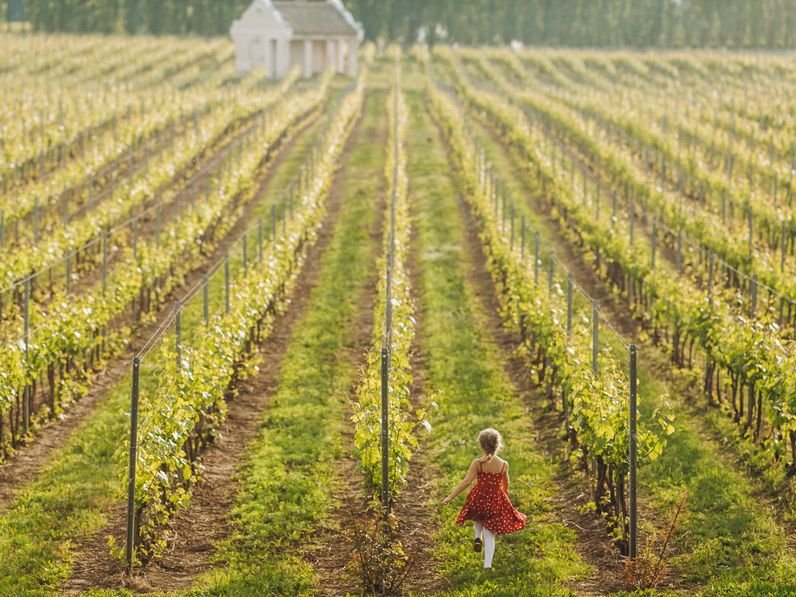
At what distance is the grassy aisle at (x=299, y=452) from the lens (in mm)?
Answer: 11086

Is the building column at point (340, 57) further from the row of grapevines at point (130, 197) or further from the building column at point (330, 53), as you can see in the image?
the row of grapevines at point (130, 197)

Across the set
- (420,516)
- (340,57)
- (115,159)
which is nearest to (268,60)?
(340,57)

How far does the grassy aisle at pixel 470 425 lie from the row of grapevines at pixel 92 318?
4.59 m

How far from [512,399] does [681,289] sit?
10.1ft

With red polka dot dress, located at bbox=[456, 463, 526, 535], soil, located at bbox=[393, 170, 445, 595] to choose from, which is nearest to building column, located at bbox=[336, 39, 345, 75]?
soil, located at bbox=[393, 170, 445, 595]

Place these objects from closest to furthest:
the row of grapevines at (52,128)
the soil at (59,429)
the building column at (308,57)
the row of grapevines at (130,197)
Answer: the soil at (59,429)
the row of grapevines at (130,197)
the row of grapevines at (52,128)
the building column at (308,57)

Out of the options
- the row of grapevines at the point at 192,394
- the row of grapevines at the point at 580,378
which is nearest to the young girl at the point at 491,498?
the row of grapevines at the point at 580,378

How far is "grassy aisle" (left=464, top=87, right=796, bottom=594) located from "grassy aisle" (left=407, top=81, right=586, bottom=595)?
111cm

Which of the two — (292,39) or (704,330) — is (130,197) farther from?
(292,39)

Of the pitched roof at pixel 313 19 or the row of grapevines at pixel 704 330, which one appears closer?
the row of grapevines at pixel 704 330

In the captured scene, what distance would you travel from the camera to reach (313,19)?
6812 cm

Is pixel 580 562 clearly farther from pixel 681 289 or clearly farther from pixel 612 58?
pixel 612 58

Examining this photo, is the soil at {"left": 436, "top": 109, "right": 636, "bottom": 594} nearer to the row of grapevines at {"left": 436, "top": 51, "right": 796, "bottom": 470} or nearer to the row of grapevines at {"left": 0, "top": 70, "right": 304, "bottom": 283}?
the row of grapevines at {"left": 436, "top": 51, "right": 796, "bottom": 470}

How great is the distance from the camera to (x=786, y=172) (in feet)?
105
